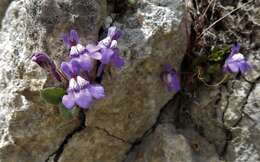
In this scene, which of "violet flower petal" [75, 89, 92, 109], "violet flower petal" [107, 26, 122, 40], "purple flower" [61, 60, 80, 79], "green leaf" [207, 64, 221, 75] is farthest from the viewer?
"green leaf" [207, 64, 221, 75]

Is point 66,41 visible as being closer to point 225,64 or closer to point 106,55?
point 106,55

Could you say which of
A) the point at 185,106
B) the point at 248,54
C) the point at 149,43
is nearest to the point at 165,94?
the point at 185,106

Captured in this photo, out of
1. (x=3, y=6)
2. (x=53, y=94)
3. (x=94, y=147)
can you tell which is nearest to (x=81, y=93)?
(x=53, y=94)

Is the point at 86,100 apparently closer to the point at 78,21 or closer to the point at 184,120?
the point at 78,21

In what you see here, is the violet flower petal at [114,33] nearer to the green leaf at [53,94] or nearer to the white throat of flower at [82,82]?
the white throat of flower at [82,82]

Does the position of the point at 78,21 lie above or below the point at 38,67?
above

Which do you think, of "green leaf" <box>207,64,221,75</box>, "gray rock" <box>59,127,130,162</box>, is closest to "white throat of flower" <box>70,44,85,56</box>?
"gray rock" <box>59,127,130,162</box>

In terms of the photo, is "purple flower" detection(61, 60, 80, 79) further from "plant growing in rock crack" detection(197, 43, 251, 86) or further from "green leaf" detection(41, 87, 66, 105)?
"plant growing in rock crack" detection(197, 43, 251, 86)
